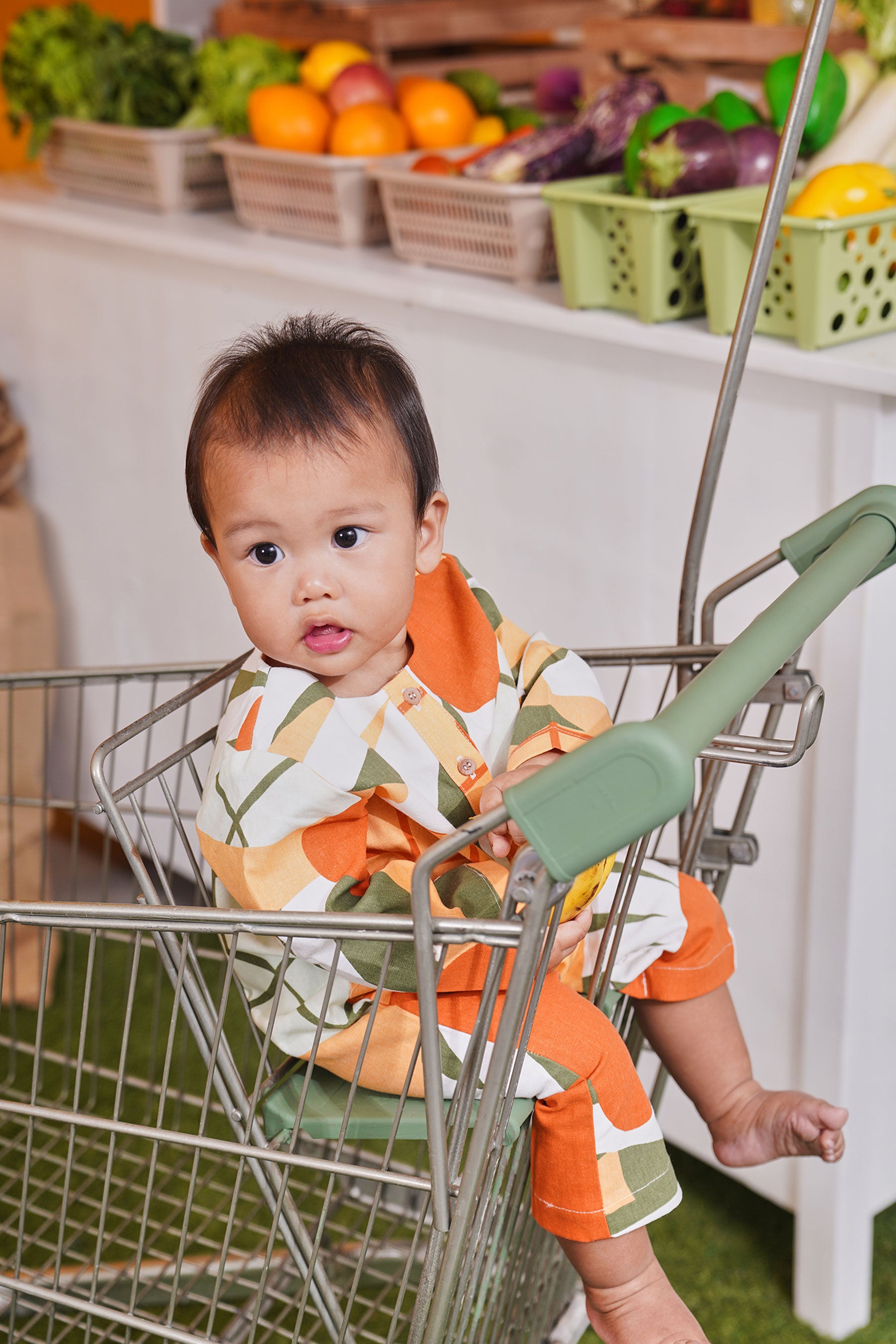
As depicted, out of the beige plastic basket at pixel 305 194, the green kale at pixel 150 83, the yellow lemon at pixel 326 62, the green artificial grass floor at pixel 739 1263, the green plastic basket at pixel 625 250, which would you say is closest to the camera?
the green plastic basket at pixel 625 250

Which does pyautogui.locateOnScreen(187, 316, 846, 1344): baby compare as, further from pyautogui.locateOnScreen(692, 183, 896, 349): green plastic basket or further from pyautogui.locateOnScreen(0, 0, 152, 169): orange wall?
pyautogui.locateOnScreen(0, 0, 152, 169): orange wall

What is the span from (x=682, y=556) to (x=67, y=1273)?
100 centimetres

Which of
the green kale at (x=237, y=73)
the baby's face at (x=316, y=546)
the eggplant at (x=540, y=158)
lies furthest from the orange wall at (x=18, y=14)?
the baby's face at (x=316, y=546)

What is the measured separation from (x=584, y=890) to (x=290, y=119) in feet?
Answer: 4.37

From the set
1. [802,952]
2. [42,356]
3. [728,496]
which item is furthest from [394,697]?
[42,356]

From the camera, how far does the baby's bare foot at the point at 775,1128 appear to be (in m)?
1.10

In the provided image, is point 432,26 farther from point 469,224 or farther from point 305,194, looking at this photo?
point 469,224

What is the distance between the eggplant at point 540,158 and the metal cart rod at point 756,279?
1.97 feet

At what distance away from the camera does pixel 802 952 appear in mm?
1438

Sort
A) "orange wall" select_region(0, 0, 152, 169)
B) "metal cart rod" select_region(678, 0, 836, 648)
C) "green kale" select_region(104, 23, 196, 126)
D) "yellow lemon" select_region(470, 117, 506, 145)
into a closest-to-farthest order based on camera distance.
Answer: "metal cart rod" select_region(678, 0, 836, 648) < "yellow lemon" select_region(470, 117, 506, 145) < "green kale" select_region(104, 23, 196, 126) < "orange wall" select_region(0, 0, 152, 169)

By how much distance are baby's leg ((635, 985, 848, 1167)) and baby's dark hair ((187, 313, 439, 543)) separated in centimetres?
46

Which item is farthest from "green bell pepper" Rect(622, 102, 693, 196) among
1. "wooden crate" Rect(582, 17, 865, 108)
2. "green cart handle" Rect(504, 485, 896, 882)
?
"green cart handle" Rect(504, 485, 896, 882)

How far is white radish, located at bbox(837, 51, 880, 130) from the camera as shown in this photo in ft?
5.12

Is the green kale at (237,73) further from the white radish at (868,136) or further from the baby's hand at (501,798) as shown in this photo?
the baby's hand at (501,798)
